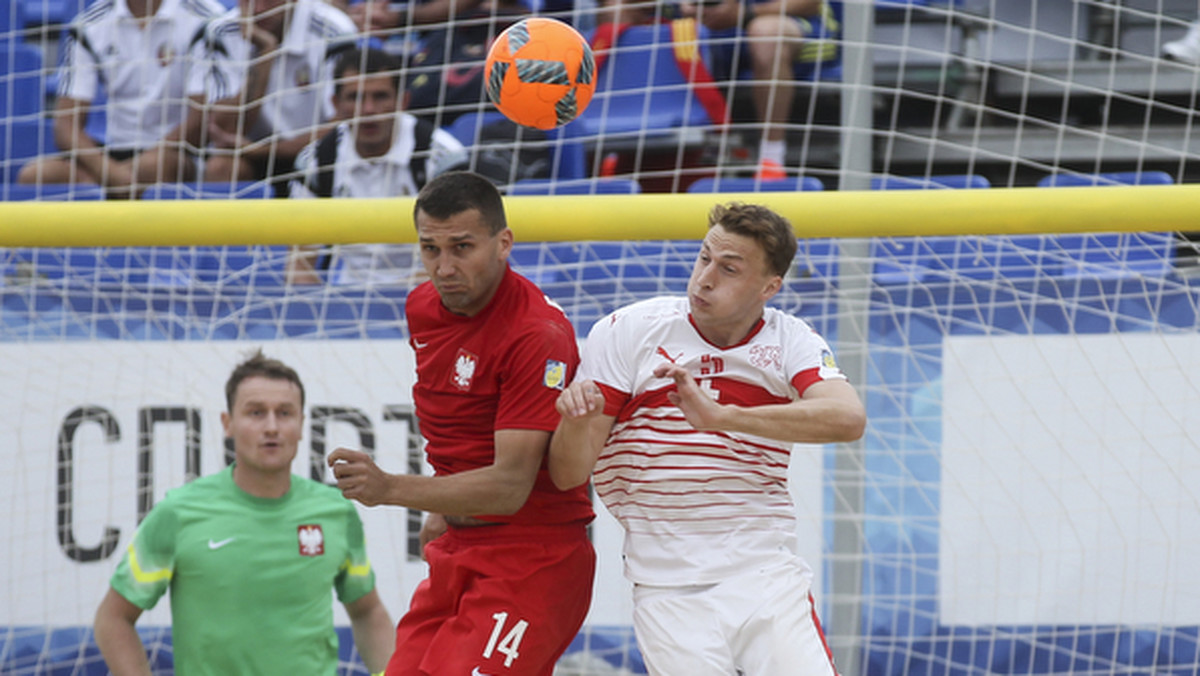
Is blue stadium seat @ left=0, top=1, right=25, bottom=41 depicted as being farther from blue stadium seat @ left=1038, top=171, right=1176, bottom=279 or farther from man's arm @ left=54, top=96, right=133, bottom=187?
blue stadium seat @ left=1038, top=171, right=1176, bottom=279

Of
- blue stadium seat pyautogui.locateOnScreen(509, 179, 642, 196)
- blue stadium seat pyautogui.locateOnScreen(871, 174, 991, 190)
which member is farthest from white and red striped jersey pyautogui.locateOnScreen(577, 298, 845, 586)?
blue stadium seat pyautogui.locateOnScreen(509, 179, 642, 196)

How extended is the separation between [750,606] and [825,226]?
5.30ft

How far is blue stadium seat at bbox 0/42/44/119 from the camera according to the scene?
6.46 meters

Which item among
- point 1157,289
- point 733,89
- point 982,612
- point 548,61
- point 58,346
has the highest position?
point 733,89

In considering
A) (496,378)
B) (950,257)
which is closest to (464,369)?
(496,378)

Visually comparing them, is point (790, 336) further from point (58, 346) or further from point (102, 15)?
point (102, 15)

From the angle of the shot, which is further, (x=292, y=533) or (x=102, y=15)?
(x=102, y=15)

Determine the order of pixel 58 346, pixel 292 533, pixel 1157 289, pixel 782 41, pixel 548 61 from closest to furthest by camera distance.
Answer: pixel 548 61 < pixel 292 533 < pixel 1157 289 < pixel 58 346 < pixel 782 41

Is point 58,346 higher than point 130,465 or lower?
higher

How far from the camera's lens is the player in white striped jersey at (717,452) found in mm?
2914

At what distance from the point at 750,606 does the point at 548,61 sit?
1693mm

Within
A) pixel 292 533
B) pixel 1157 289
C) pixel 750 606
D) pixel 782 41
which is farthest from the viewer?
pixel 782 41

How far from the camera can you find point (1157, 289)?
188 inches

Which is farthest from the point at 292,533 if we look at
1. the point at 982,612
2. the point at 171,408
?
the point at 982,612
